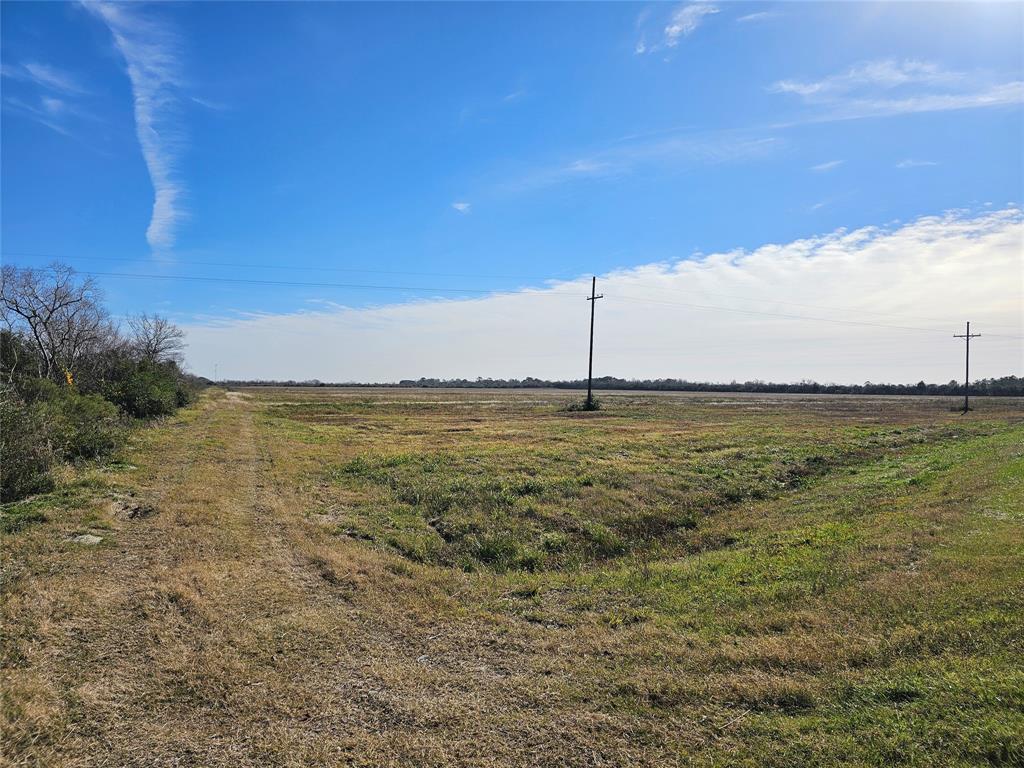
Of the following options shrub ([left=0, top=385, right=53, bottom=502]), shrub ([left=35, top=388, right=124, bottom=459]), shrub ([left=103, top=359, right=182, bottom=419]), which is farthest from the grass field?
shrub ([left=103, top=359, right=182, bottom=419])

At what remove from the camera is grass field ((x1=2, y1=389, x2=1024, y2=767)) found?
4637 mm

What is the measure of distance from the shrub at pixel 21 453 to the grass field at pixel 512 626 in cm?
93

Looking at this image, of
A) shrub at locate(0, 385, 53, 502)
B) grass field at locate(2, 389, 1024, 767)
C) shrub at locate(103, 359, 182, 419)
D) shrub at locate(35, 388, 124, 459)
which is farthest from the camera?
shrub at locate(103, 359, 182, 419)

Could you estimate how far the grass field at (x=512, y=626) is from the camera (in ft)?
15.2

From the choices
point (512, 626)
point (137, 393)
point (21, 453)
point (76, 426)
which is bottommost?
point (512, 626)

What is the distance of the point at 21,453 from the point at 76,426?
6345 mm

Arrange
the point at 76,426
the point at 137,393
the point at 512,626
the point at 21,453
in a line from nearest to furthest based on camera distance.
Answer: the point at 512,626
the point at 21,453
the point at 76,426
the point at 137,393

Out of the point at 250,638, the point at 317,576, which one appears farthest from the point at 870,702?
the point at 317,576

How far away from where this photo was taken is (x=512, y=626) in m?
7.41

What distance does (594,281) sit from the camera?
57.3 meters

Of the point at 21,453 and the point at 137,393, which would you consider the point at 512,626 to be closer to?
the point at 21,453

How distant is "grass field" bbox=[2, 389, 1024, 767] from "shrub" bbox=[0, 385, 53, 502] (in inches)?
36.7

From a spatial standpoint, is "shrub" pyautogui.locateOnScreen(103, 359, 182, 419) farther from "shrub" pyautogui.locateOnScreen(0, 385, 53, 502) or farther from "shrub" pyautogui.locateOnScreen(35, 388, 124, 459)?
"shrub" pyautogui.locateOnScreen(0, 385, 53, 502)

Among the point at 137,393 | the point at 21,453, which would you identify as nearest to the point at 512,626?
the point at 21,453
